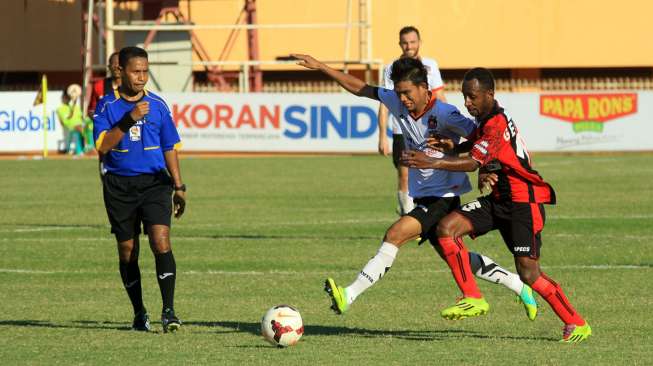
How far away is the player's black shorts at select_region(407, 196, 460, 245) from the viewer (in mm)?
9578

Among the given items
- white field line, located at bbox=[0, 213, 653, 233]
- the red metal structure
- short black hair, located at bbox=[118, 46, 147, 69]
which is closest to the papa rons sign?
the red metal structure

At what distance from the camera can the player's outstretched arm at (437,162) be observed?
861cm

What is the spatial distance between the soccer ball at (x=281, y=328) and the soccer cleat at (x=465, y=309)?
104 centimetres

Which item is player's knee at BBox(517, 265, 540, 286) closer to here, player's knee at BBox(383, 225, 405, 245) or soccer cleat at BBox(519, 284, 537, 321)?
soccer cleat at BBox(519, 284, 537, 321)

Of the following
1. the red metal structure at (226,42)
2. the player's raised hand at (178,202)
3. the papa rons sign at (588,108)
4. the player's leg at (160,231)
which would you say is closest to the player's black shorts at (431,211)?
the player's raised hand at (178,202)

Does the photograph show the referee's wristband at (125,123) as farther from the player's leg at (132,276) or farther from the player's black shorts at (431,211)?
the player's black shorts at (431,211)

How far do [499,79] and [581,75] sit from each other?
2816mm

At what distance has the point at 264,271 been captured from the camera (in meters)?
13.1

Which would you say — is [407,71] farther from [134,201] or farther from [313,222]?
[313,222]

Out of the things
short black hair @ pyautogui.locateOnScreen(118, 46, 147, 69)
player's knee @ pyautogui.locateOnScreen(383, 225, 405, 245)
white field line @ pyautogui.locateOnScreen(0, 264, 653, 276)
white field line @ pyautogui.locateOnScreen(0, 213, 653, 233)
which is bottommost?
white field line @ pyautogui.locateOnScreen(0, 213, 653, 233)

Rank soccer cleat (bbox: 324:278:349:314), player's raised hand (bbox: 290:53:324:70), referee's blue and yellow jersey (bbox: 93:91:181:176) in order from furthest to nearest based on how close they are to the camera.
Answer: player's raised hand (bbox: 290:53:324:70)
referee's blue and yellow jersey (bbox: 93:91:181:176)
soccer cleat (bbox: 324:278:349:314)

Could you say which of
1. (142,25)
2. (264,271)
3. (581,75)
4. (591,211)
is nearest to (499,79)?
(581,75)

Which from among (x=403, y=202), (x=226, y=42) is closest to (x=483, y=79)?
(x=403, y=202)

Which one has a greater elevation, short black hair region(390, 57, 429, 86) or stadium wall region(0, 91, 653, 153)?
short black hair region(390, 57, 429, 86)
